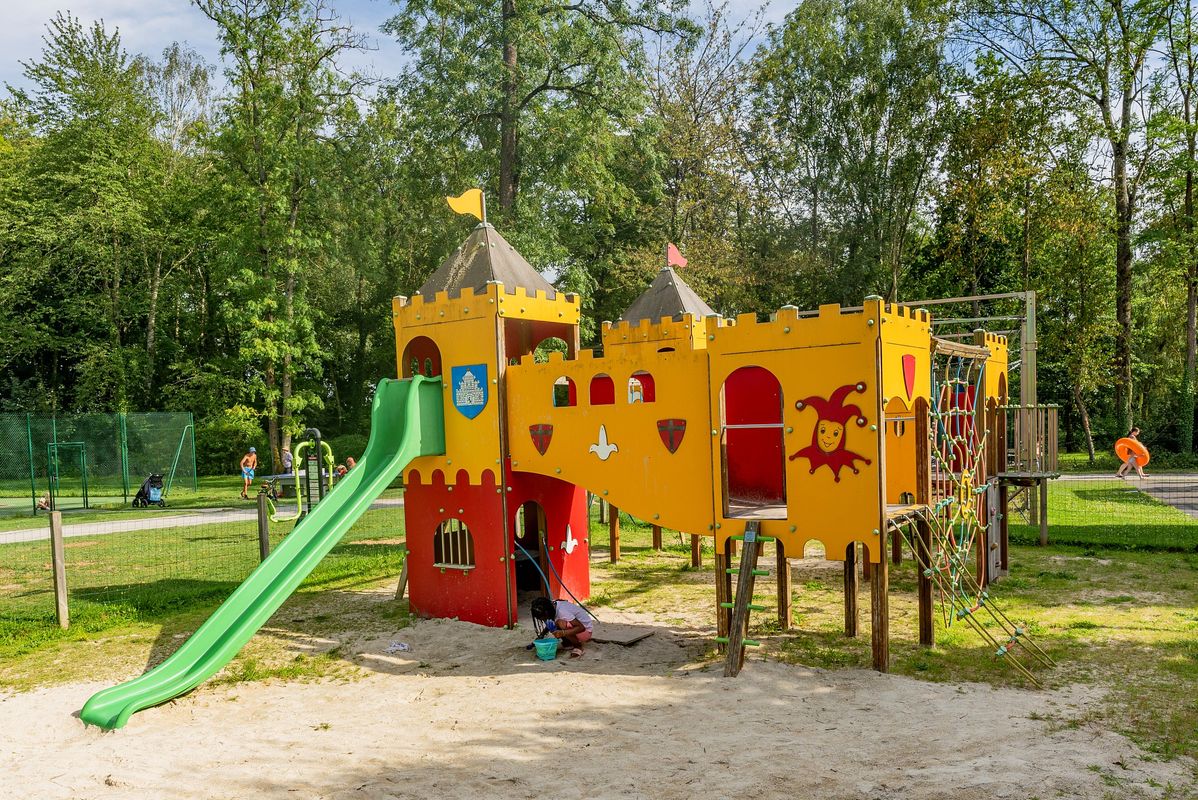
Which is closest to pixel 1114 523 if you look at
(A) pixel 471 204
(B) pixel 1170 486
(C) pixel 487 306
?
(B) pixel 1170 486

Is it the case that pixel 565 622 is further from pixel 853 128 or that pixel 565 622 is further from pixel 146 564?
pixel 853 128

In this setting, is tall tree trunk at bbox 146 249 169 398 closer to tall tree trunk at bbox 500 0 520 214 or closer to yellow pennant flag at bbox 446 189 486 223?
tall tree trunk at bbox 500 0 520 214

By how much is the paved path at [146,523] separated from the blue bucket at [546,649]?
31.0ft

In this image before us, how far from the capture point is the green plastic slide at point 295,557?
7.32 m

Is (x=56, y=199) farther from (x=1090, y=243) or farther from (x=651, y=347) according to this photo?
(x=1090, y=243)

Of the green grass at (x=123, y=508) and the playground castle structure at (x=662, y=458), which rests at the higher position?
the playground castle structure at (x=662, y=458)

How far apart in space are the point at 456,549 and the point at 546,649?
8.11 ft

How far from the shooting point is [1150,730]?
246 inches

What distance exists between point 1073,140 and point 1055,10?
4.20 metres

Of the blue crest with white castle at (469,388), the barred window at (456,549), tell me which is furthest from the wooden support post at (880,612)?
the blue crest with white castle at (469,388)

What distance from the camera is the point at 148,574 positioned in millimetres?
13359

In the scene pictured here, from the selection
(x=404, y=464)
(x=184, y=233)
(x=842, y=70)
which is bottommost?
(x=404, y=464)

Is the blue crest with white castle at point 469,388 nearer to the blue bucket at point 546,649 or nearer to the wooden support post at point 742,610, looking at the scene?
the blue bucket at point 546,649

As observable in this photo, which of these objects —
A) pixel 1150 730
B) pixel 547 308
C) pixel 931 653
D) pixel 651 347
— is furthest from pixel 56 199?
pixel 1150 730
